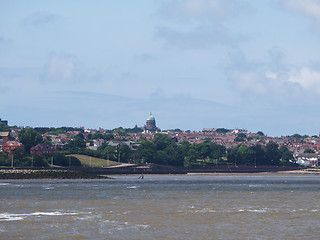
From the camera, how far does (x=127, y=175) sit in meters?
178

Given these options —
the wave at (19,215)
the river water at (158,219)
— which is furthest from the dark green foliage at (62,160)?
the wave at (19,215)

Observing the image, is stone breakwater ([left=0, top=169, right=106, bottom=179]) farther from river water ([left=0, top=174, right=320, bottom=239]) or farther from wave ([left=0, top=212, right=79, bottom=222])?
wave ([left=0, top=212, right=79, bottom=222])

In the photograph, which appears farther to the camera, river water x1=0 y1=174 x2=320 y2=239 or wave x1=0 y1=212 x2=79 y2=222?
wave x1=0 y1=212 x2=79 y2=222

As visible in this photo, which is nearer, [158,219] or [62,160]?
[158,219]

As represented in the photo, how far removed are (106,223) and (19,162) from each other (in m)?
145

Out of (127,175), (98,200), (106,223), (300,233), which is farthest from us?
(127,175)

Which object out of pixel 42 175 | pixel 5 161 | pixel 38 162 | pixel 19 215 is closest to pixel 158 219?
pixel 19 215

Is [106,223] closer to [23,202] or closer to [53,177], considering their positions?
[23,202]

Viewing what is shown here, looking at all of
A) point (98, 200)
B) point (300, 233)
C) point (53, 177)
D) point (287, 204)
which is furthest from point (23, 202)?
point (53, 177)

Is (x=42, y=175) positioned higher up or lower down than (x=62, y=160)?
lower down

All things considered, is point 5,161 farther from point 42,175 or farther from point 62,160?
point 42,175

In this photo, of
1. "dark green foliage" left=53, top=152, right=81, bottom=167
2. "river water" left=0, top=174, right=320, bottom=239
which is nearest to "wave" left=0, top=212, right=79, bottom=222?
"river water" left=0, top=174, right=320, bottom=239

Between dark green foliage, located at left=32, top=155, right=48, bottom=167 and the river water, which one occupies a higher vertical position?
dark green foliage, located at left=32, top=155, right=48, bottom=167

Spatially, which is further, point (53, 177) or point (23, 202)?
point (53, 177)
